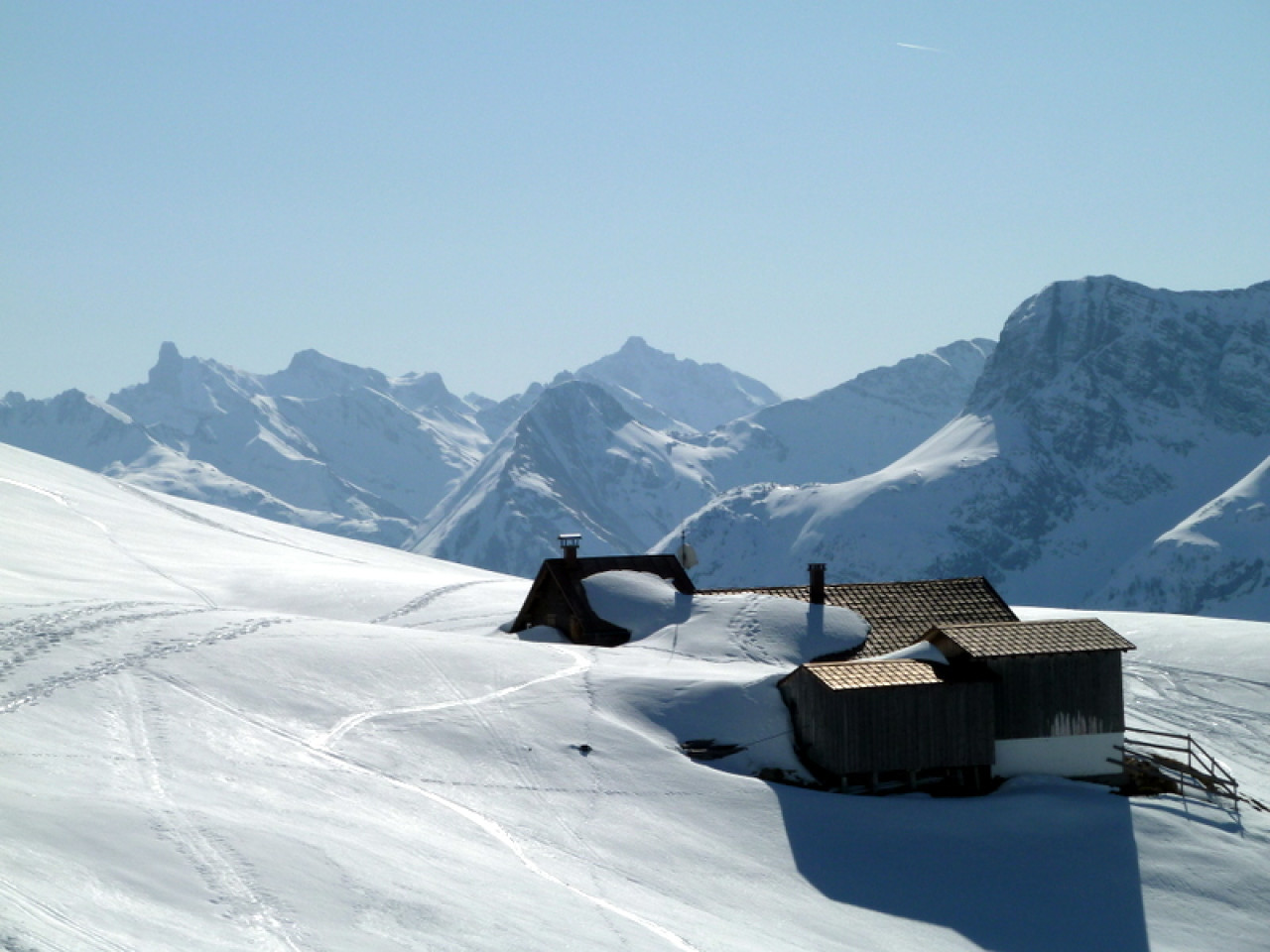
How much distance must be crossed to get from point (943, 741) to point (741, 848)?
22.7 feet

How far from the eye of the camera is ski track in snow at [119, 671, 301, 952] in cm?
1860

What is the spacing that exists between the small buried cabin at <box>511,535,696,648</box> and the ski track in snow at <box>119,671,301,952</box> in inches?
748

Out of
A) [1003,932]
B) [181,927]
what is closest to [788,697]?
[1003,932]

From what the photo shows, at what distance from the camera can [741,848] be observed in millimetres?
27953

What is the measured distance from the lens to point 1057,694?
111 feet

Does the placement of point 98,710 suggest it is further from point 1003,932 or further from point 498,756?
point 1003,932

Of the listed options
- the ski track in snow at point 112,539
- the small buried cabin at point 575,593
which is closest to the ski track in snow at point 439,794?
the small buried cabin at point 575,593

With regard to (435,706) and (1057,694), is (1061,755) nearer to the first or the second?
(1057,694)

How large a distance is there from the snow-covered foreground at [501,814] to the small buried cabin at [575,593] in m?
1.00

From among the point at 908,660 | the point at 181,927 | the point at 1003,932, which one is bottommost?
the point at 1003,932

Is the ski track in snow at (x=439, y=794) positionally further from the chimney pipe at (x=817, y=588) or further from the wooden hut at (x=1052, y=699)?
the wooden hut at (x=1052, y=699)

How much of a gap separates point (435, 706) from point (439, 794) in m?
5.08

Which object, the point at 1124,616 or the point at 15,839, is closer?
the point at 15,839

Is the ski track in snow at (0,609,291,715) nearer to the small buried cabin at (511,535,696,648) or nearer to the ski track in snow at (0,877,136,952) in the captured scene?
the small buried cabin at (511,535,696,648)
